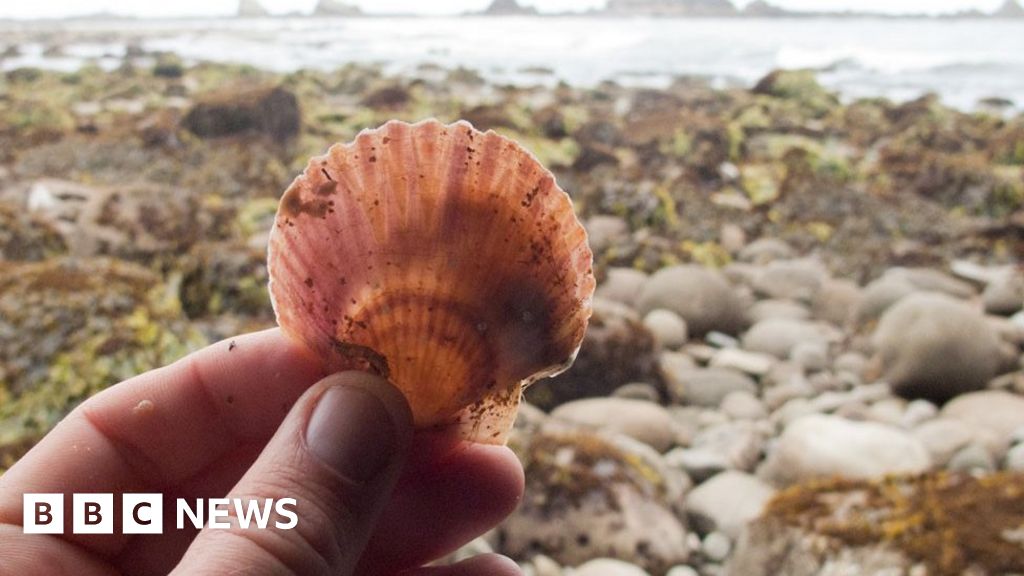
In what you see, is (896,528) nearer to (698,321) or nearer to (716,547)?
(716,547)

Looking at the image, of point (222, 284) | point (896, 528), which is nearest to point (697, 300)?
point (222, 284)

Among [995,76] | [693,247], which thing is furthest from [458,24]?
[693,247]

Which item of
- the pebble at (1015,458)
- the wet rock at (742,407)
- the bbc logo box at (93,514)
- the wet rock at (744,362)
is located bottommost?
the wet rock at (742,407)

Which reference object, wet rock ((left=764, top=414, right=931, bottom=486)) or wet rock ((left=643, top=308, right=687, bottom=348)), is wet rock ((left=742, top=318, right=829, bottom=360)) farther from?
wet rock ((left=764, top=414, right=931, bottom=486))

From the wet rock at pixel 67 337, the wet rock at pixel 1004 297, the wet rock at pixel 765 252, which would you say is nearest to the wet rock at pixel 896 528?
the wet rock at pixel 67 337

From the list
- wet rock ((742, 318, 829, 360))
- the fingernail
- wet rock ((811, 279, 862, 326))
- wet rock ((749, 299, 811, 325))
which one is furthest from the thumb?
wet rock ((811, 279, 862, 326))

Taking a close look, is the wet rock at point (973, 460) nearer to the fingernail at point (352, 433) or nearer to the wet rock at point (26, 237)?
the fingernail at point (352, 433)
